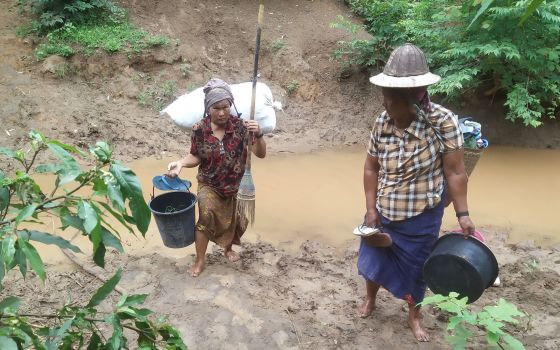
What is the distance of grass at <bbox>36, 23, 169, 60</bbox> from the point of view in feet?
21.3

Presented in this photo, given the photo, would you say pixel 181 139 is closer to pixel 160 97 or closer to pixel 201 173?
pixel 160 97

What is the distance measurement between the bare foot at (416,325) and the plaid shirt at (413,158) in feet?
2.26

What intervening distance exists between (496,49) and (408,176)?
3651 millimetres

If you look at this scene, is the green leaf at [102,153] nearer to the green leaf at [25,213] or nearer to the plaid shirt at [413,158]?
the green leaf at [25,213]

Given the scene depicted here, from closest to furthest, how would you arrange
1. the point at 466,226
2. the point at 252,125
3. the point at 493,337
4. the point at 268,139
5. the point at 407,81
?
the point at 493,337, the point at 407,81, the point at 466,226, the point at 252,125, the point at 268,139

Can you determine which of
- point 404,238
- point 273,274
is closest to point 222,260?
point 273,274

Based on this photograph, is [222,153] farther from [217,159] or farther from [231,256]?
[231,256]

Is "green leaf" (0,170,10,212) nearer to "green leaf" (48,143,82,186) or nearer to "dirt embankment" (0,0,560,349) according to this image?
"green leaf" (48,143,82,186)

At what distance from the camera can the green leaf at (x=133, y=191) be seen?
1.20 meters

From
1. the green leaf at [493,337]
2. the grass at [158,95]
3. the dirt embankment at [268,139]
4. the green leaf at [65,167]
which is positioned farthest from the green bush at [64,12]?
the green leaf at [493,337]

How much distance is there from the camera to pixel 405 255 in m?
2.71

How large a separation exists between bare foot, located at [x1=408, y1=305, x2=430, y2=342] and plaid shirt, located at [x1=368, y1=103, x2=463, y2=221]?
690mm

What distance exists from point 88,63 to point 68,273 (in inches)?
156

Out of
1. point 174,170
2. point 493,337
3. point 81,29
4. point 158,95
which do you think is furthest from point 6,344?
point 81,29
